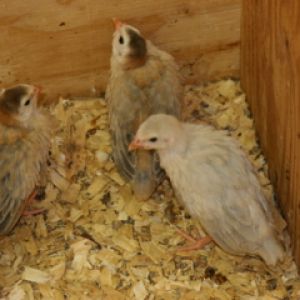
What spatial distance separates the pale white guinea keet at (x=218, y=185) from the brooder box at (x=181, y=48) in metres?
0.17

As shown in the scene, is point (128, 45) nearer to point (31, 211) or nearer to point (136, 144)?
point (136, 144)

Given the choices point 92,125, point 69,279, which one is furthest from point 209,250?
point 92,125

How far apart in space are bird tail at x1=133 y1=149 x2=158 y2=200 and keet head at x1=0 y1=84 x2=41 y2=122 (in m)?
0.54

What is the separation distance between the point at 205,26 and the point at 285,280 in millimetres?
1275

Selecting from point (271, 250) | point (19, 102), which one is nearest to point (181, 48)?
point (19, 102)

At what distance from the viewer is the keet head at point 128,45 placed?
3.33 meters

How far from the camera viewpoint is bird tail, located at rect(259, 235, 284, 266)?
3.08 m

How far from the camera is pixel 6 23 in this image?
340 centimetres

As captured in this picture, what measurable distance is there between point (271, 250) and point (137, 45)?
1115mm

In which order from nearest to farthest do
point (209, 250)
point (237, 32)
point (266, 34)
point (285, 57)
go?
point (285, 57)
point (266, 34)
point (209, 250)
point (237, 32)

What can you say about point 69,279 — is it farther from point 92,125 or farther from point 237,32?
point 237,32

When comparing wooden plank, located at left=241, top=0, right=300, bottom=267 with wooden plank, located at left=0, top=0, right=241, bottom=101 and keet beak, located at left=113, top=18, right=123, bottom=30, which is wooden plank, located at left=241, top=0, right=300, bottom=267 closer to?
wooden plank, located at left=0, top=0, right=241, bottom=101

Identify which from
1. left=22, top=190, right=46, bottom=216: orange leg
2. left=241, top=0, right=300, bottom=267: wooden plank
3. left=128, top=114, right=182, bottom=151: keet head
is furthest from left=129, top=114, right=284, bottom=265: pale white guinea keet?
left=22, top=190, right=46, bottom=216: orange leg

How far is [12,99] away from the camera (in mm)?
3229
